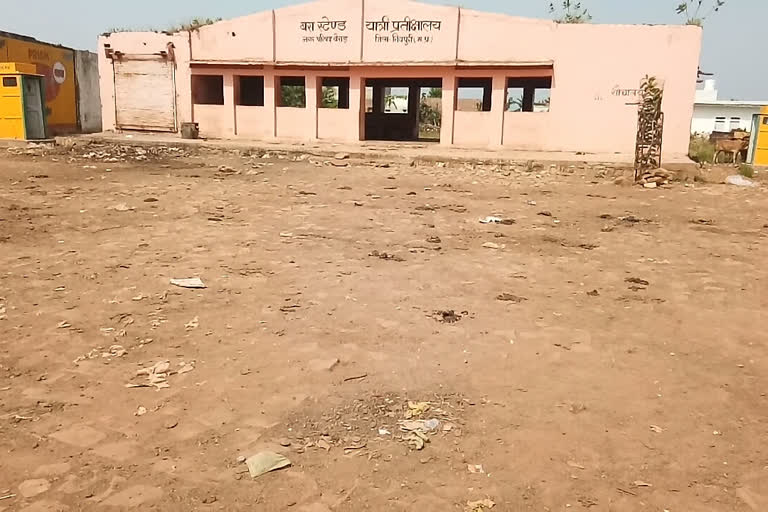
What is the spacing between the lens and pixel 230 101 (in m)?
20.2

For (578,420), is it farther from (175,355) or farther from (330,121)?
(330,121)

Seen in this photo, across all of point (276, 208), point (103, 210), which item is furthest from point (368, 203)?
point (103, 210)

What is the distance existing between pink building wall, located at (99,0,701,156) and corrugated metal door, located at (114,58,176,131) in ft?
1.10

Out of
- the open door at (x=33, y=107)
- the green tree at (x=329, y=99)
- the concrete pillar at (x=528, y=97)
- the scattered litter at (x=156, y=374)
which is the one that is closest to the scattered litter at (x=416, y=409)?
the scattered litter at (x=156, y=374)

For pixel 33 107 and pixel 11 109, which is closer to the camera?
pixel 11 109

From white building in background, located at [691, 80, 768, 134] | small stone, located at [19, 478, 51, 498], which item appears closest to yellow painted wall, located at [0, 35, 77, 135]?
small stone, located at [19, 478, 51, 498]

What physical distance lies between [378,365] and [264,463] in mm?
1141

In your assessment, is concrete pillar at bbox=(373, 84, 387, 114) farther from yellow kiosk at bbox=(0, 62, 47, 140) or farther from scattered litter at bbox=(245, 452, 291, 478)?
scattered litter at bbox=(245, 452, 291, 478)

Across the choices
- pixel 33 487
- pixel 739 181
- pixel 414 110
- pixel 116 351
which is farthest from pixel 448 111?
pixel 33 487

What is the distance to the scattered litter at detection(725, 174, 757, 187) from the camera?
40.2ft

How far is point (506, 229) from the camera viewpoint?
7.71 m

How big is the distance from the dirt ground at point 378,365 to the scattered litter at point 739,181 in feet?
17.6

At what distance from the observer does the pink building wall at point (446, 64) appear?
16.8 metres

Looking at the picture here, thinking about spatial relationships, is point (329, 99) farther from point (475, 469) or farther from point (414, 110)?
point (475, 469)
